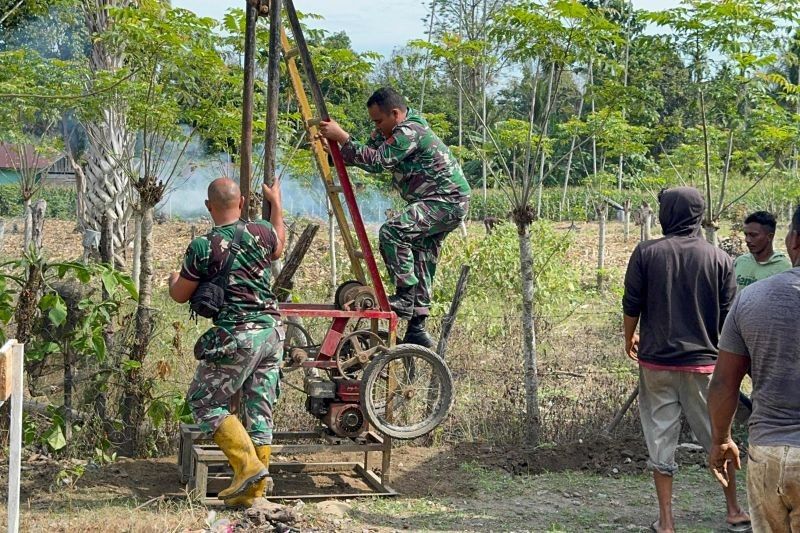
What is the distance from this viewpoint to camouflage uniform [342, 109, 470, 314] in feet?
22.4

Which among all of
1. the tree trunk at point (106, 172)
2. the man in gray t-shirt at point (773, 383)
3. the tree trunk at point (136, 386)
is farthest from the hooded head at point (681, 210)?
the tree trunk at point (106, 172)

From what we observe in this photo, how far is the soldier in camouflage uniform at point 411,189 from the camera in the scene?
6.82 metres

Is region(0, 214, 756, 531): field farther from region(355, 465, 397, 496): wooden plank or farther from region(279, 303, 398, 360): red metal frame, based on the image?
region(279, 303, 398, 360): red metal frame

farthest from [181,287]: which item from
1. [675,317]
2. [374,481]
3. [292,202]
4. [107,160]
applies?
[292,202]

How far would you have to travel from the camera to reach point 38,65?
36.3 ft

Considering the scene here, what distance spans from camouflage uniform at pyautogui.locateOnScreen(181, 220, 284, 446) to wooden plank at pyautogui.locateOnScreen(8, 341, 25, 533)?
5.43ft

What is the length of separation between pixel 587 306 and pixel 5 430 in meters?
10.5

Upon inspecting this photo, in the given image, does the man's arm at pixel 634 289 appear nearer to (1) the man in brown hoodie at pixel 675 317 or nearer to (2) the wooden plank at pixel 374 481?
(1) the man in brown hoodie at pixel 675 317

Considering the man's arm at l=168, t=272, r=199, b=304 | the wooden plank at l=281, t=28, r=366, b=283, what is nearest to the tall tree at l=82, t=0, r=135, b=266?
the wooden plank at l=281, t=28, r=366, b=283

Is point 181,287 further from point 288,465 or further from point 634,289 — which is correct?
point 634,289

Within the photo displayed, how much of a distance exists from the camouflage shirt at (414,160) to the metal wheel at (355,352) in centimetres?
107

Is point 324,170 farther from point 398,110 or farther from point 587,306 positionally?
point 587,306

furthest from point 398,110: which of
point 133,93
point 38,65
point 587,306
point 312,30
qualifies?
point 587,306

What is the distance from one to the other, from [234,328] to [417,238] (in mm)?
1585
